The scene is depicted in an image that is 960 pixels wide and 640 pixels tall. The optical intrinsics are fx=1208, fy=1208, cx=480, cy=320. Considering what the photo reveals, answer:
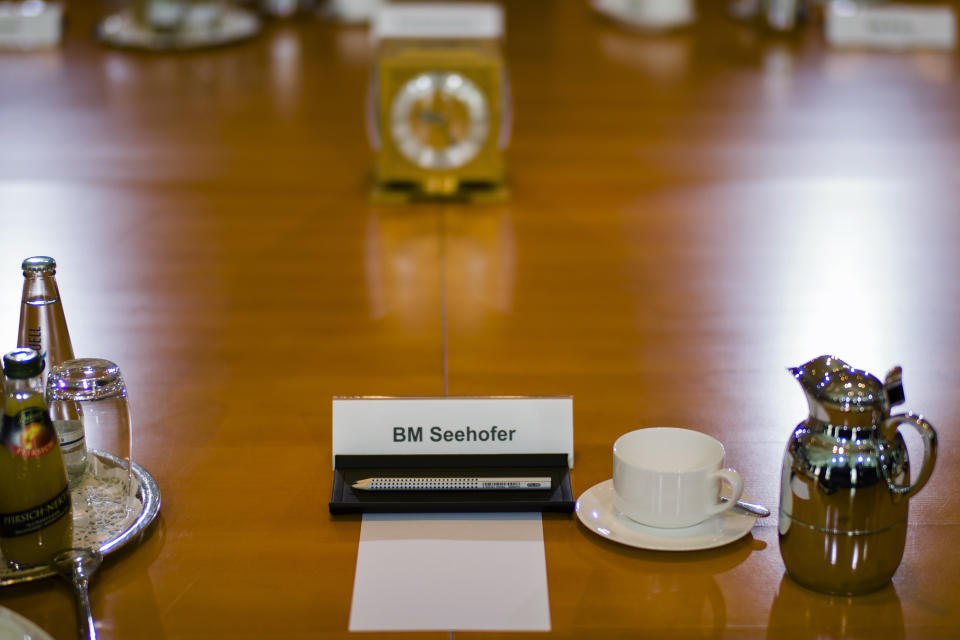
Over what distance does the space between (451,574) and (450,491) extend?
95 millimetres

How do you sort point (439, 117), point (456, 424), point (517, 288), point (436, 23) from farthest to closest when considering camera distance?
1. point (436, 23)
2. point (439, 117)
3. point (517, 288)
4. point (456, 424)

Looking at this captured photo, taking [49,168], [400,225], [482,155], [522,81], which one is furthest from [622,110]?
[49,168]

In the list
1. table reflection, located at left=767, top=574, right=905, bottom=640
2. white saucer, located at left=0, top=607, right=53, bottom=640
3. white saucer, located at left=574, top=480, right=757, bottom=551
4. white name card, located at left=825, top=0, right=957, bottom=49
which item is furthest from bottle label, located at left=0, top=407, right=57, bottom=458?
white name card, located at left=825, top=0, right=957, bottom=49

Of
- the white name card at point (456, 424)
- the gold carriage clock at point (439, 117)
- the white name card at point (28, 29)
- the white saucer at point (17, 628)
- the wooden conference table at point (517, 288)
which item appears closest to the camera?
the white saucer at point (17, 628)

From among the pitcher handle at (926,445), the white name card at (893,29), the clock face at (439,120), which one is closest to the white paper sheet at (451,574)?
the pitcher handle at (926,445)

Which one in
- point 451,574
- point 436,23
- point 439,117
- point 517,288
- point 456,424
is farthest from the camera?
point 436,23

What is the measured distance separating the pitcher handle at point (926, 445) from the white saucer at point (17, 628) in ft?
1.69

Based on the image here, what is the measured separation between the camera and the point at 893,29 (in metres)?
2.79

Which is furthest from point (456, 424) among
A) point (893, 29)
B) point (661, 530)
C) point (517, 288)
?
point (893, 29)

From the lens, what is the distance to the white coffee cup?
824 millimetres

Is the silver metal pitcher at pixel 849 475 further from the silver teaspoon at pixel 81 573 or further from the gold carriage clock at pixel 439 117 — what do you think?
the gold carriage clock at pixel 439 117

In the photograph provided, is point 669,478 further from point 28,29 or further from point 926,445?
point 28,29

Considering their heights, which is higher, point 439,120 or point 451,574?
point 439,120

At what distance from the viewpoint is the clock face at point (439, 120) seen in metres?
1.72
